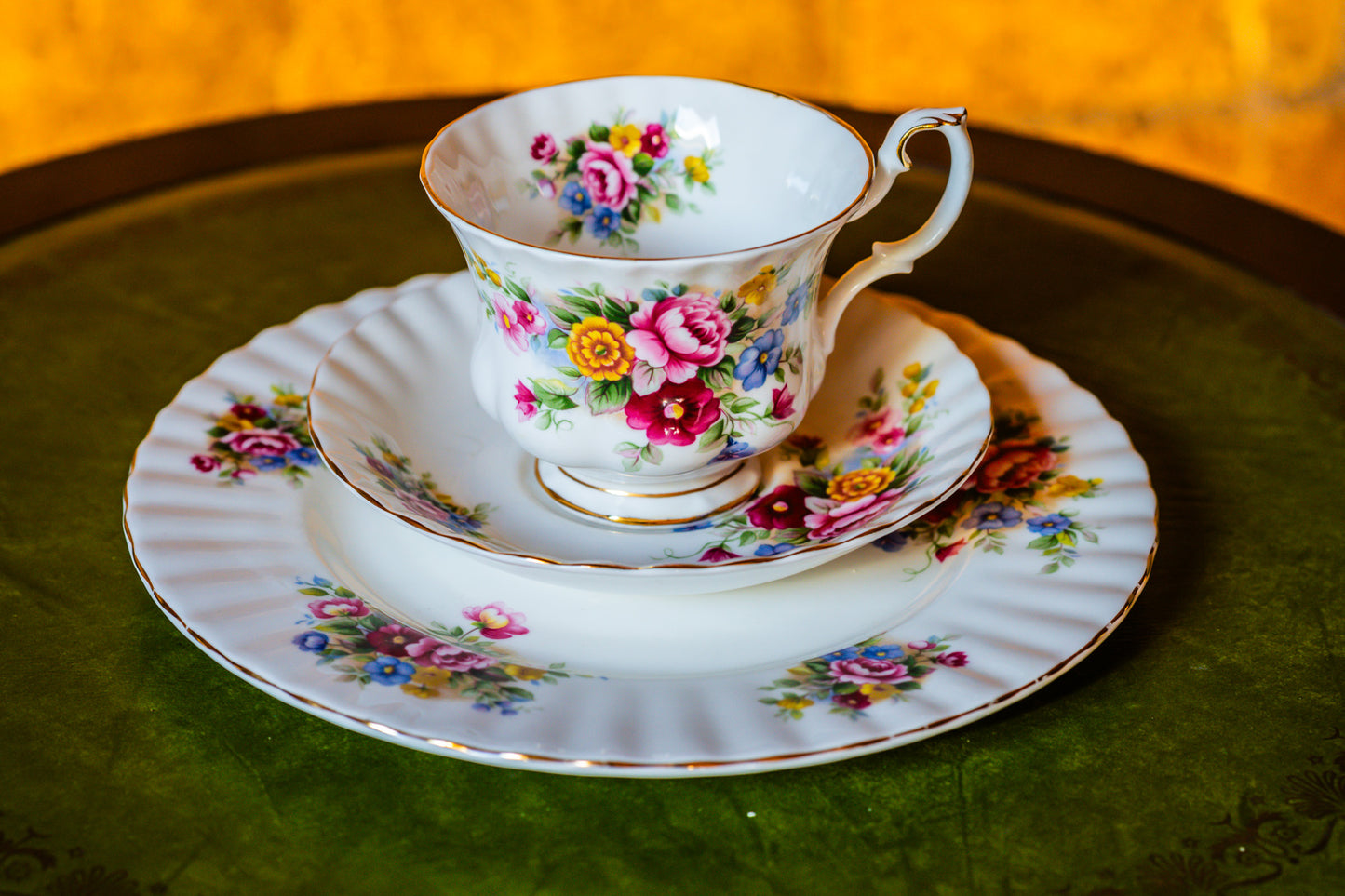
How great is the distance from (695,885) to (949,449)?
35 centimetres

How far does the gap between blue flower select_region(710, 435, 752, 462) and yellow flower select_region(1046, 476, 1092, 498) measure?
21cm

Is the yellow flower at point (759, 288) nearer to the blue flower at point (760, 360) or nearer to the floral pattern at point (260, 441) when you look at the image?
the blue flower at point (760, 360)

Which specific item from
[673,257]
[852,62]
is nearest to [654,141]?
[673,257]

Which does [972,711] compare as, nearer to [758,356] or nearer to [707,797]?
[707,797]

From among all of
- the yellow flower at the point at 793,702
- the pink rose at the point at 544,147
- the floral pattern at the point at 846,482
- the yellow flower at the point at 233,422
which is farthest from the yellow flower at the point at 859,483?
the yellow flower at the point at 233,422

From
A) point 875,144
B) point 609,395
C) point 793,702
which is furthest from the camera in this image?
point 875,144

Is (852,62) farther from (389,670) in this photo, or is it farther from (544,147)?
(389,670)

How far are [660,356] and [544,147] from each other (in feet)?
0.85

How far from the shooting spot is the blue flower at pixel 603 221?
94 cm

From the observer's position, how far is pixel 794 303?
29.6 inches

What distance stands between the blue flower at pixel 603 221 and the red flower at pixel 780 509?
25 cm

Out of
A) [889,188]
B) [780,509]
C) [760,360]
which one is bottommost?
[780,509]

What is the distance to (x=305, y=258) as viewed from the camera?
Result: 3.82 ft

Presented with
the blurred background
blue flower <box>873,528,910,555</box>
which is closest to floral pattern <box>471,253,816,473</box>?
blue flower <box>873,528,910,555</box>
